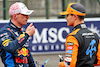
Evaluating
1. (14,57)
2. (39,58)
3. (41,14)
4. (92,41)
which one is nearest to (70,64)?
(92,41)

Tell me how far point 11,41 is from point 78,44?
0.82 meters

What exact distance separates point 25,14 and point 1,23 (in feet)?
23.2

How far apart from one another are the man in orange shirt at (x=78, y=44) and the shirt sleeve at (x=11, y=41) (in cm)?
53

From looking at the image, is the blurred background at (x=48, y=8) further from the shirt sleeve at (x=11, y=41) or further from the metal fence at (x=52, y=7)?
the shirt sleeve at (x=11, y=41)

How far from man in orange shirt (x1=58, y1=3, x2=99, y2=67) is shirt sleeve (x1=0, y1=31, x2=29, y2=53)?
532 mm

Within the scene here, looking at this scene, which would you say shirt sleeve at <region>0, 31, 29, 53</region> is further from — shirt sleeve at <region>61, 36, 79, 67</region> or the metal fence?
the metal fence

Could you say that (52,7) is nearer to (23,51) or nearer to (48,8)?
(48,8)

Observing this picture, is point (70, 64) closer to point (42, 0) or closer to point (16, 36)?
point (16, 36)

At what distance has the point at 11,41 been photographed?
3.24 meters

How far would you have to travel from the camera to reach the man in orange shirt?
124 inches

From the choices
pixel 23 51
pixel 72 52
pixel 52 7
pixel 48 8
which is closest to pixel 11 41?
pixel 23 51

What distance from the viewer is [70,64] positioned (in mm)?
3146

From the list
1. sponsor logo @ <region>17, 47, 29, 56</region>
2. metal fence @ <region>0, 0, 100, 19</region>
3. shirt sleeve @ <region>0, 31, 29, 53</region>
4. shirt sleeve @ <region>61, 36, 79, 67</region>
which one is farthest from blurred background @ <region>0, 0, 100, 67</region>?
shirt sleeve @ <region>61, 36, 79, 67</region>

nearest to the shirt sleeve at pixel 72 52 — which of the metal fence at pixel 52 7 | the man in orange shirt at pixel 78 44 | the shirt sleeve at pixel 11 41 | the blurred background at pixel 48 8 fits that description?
the man in orange shirt at pixel 78 44
